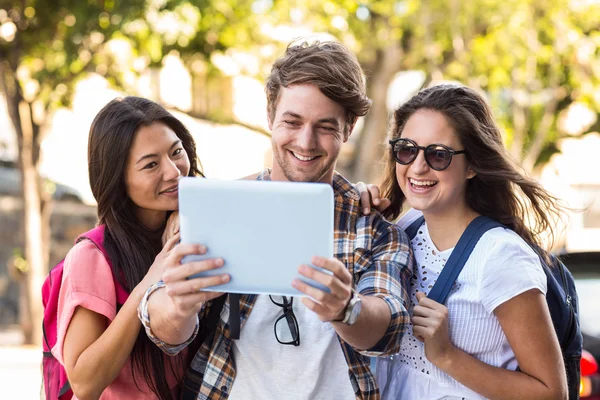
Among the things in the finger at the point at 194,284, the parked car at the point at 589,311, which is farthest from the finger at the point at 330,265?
the parked car at the point at 589,311

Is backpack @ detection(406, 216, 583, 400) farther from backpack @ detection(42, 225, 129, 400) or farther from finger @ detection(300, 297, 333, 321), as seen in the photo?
backpack @ detection(42, 225, 129, 400)

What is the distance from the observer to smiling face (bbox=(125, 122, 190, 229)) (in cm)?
268

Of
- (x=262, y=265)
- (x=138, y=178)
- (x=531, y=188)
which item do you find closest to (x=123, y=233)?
(x=138, y=178)

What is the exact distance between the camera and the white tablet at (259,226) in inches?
73.7

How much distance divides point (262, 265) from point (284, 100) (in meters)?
0.83

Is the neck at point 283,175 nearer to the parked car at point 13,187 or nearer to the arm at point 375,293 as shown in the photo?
the arm at point 375,293

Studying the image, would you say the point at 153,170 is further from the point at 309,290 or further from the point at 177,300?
the point at 309,290

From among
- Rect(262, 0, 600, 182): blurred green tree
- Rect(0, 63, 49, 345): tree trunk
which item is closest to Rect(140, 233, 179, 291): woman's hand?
Rect(0, 63, 49, 345): tree trunk

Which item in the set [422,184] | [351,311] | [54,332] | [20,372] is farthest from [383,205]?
[20,372]

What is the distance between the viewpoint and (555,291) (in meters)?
2.54

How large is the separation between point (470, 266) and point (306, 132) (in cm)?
71

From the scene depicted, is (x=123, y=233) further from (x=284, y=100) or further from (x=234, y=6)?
(x=234, y=6)

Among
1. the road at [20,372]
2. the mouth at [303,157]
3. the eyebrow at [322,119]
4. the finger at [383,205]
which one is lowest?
the road at [20,372]

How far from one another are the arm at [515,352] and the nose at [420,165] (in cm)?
46
